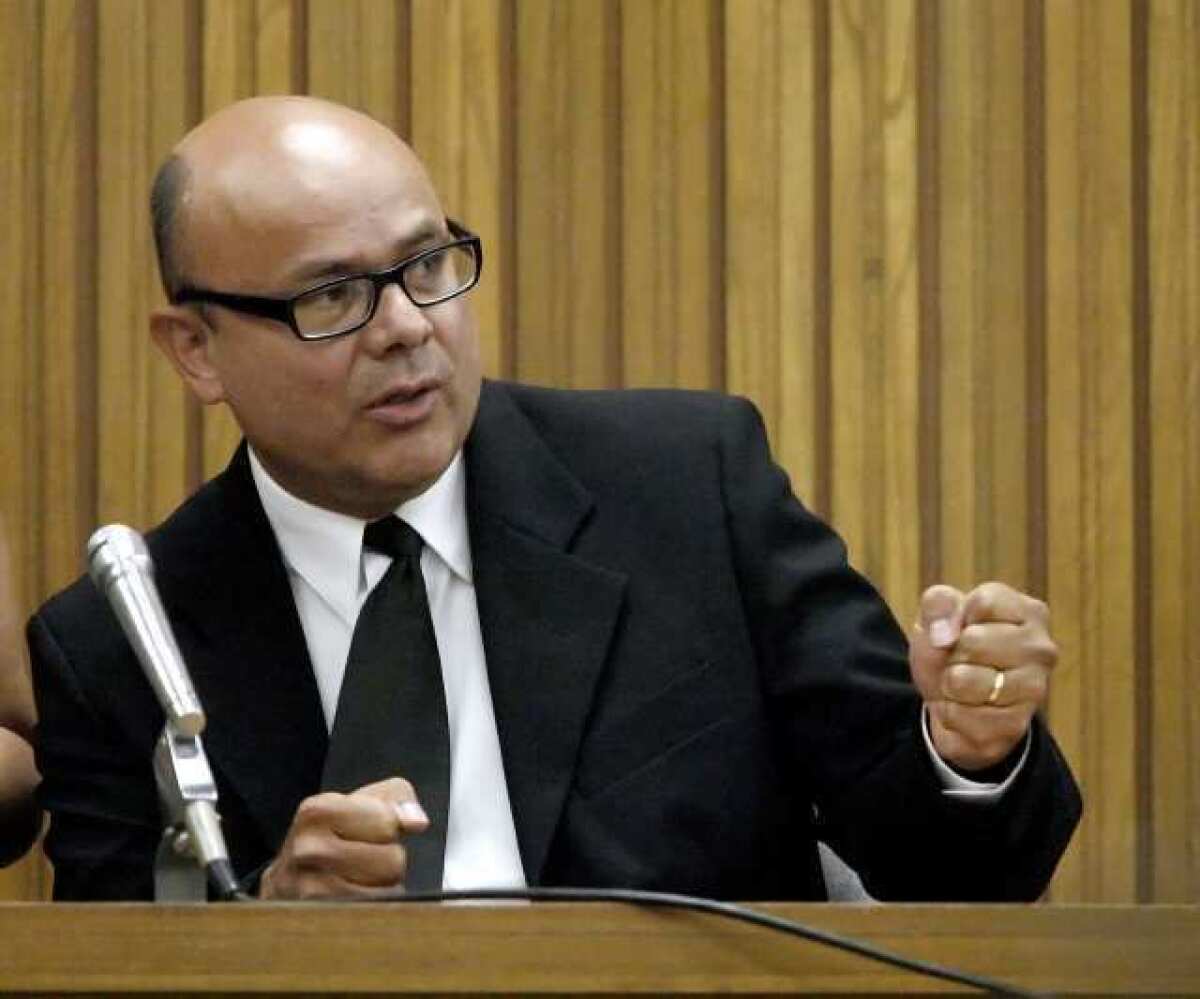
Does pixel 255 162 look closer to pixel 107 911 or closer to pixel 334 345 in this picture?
pixel 334 345

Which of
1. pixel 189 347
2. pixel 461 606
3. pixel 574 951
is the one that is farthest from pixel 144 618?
pixel 189 347

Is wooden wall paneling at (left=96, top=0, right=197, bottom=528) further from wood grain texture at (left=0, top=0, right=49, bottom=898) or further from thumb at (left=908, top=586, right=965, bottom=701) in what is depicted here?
thumb at (left=908, top=586, right=965, bottom=701)

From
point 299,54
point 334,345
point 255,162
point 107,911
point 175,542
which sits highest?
point 299,54

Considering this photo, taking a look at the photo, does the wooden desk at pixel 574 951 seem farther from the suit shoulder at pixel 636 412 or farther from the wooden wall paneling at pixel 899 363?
the wooden wall paneling at pixel 899 363

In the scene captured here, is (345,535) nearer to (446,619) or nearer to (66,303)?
(446,619)

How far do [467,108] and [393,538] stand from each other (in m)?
0.82

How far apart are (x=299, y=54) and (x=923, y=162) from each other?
2.32ft

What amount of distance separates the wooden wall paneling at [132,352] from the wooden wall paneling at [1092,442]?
0.97 meters

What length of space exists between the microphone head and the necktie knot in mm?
506

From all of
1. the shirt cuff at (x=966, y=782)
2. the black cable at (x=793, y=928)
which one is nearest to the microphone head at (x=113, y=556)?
the black cable at (x=793, y=928)

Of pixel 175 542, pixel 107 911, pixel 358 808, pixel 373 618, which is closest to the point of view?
pixel 107 911

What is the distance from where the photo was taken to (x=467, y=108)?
2738 mm

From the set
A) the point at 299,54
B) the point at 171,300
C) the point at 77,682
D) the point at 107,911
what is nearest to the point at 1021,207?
the point at 299,54

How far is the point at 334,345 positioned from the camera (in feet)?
6.59
